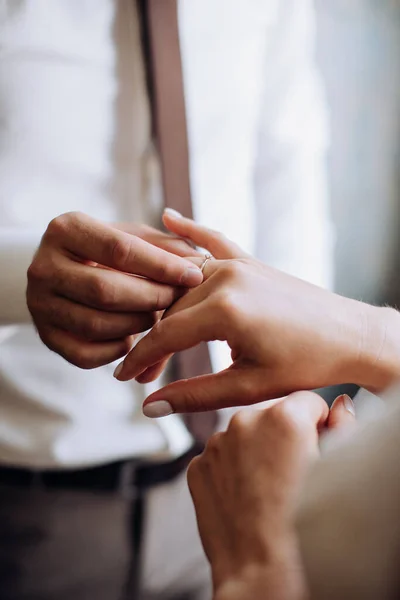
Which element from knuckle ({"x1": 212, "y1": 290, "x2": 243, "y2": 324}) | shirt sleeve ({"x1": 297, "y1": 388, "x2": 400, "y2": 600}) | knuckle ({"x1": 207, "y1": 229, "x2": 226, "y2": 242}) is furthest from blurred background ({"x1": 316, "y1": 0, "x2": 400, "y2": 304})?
shirt sleeve ({"x1": 297, "y1": 388, "x2": 400, "y2": 600})

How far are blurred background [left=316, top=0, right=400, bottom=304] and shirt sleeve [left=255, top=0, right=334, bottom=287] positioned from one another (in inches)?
6.7

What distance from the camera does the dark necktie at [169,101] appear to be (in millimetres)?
551

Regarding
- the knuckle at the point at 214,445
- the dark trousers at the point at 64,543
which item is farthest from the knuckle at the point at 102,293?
the dark trousers at the point at 64,543

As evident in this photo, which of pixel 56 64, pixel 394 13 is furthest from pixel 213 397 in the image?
pixel 394 13

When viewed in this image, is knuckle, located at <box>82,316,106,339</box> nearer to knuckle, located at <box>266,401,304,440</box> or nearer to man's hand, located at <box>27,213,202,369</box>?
man's hand, located at <box>27,213,202,369</box>

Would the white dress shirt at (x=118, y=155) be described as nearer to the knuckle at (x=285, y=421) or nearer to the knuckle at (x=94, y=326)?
the knuckle at (x=94, y=326)

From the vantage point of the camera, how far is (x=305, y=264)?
0.66m

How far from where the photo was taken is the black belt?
1.92 feet

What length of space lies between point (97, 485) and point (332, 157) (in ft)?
2.02

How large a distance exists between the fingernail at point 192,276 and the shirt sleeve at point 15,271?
0.17 meters

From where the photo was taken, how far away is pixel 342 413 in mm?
318

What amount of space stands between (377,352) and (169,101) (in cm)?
36

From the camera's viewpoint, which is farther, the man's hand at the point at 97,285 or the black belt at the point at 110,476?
the black belt at the point at 110,476

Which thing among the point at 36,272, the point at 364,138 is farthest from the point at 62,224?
the point at 364,138
